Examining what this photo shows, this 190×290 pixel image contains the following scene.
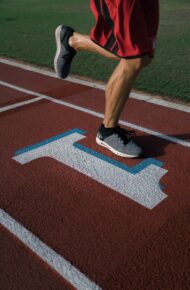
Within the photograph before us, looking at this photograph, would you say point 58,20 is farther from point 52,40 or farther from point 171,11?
point 171,11

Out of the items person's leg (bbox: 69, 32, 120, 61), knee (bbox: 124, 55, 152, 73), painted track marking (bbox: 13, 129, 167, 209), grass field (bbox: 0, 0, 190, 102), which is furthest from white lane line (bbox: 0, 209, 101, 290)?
grass field (bbox: 0, 0, 190, 102)

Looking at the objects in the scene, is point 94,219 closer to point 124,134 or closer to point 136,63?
point 124,134

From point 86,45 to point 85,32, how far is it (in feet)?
19.8

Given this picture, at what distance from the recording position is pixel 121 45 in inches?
130

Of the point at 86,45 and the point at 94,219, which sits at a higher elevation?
the point at 86,45

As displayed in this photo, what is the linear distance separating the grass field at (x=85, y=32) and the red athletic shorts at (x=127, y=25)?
182 cm

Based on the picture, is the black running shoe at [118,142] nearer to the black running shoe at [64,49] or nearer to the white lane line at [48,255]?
the black running shoe at [64,49]

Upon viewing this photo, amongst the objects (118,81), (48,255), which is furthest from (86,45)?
(48,255)

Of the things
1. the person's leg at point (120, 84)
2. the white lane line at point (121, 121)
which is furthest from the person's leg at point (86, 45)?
the white lane line at point (121, 121)

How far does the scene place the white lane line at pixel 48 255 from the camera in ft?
7.47

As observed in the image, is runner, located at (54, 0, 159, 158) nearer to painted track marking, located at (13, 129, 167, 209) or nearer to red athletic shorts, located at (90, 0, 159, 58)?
red athletic shorts, located at (90, 0, 159, 58)

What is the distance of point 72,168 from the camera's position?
353 centimetres

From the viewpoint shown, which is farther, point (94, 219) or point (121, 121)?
point (121, 121)

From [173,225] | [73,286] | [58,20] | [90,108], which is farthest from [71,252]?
[58,20]
